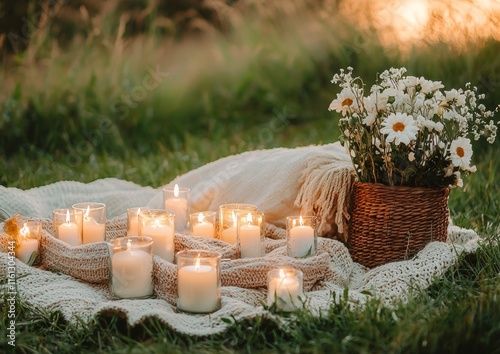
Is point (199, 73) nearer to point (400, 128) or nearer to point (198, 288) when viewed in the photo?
point (400, 128)

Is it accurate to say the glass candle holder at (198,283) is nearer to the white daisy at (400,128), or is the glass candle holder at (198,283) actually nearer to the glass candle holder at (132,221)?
the glass candle holder at (132,221)

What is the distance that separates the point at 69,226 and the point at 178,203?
1.52 ft

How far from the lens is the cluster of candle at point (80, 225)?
2473mm

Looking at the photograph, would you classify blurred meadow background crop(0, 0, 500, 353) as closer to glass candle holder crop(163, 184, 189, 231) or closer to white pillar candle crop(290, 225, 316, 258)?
white pillar candle crop(290, 225, 316, 258)

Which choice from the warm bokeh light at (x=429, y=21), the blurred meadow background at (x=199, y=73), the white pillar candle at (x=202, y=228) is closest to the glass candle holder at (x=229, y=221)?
the white pillar candle at (x=202, y=228)

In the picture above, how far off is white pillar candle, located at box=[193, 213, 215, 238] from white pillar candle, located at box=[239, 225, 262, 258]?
0.24m

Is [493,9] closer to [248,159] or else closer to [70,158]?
[248,159]

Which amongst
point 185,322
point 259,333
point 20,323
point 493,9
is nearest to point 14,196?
point 20,323

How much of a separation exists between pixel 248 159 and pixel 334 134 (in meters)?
1.71

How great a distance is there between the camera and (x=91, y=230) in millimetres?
2518

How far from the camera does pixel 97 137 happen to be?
15.1ft

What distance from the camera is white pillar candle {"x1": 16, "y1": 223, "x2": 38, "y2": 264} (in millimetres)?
2398

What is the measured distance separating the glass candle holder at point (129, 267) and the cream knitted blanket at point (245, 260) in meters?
0.05

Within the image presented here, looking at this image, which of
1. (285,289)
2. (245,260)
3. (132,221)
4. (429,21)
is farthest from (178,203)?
(429,21)
